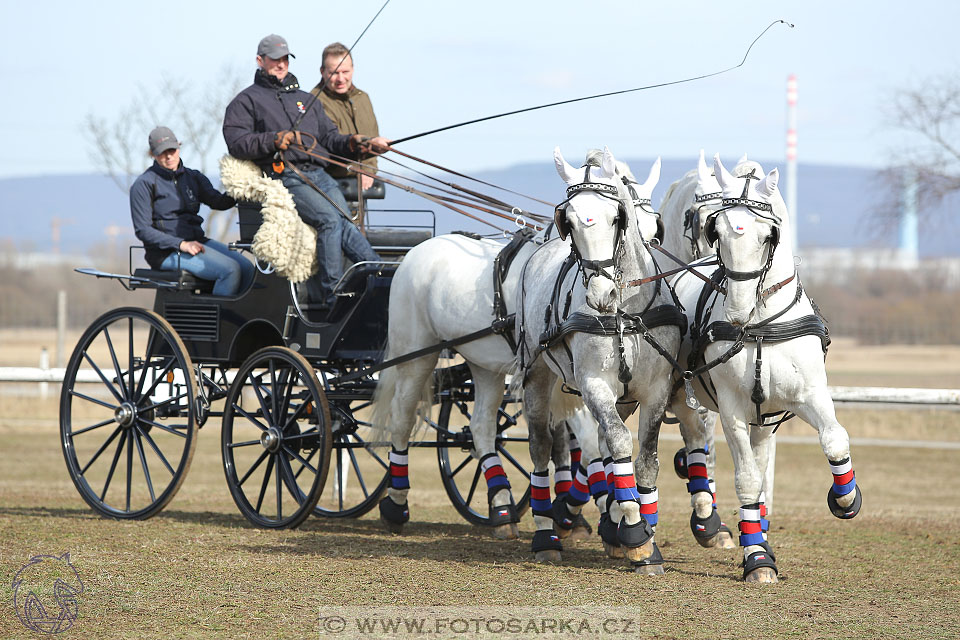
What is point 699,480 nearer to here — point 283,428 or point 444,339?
point 444,339

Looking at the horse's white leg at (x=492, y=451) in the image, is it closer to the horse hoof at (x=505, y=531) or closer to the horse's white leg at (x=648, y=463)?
the horse hoof at (x=505, y=531)

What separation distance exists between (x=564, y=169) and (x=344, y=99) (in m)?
3.59

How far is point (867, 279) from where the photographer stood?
227 feet

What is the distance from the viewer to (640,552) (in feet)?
20.2

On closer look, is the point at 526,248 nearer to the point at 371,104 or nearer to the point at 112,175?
the point at 371,104

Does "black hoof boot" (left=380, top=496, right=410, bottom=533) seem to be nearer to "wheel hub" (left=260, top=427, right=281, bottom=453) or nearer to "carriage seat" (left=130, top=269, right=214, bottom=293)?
"wheel hub" (left=260, top=427, right=281, bottom=453)

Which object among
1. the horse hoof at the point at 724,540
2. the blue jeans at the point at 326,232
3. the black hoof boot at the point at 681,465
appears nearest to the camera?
the horse hoof at the point at 724,540

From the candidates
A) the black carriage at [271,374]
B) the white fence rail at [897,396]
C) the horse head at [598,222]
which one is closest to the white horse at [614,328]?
the horse head at [598,222]

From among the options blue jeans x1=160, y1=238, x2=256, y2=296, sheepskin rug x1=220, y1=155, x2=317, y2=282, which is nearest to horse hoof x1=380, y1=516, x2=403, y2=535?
sheepskin rug x1=220, y1=155, x2=317, y2=282

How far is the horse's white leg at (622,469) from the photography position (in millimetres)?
6105

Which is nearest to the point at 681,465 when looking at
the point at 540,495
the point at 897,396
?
the point at 540,495

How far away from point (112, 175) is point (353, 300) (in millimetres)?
19527

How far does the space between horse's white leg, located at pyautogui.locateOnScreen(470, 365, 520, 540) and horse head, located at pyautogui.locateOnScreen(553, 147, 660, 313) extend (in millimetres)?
1998

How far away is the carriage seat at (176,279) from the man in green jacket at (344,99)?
1397mm
